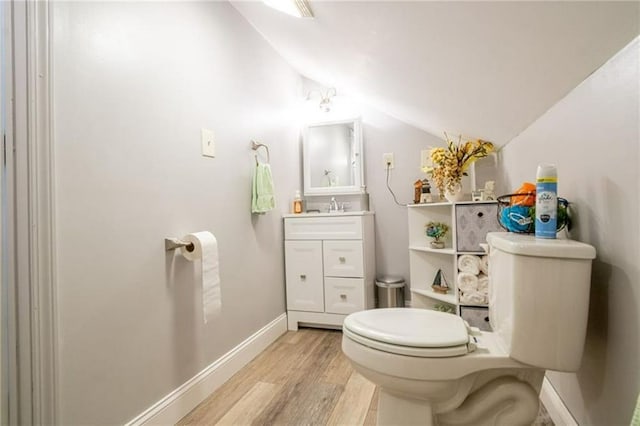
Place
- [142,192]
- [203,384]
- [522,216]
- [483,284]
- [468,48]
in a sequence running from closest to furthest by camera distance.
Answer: [468,48] → [522,216] → [142,192] → [203,384] → [483,284]

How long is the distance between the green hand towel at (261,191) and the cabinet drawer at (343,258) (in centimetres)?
56

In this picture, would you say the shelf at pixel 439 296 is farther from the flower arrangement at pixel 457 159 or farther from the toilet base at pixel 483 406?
the toilet base at pixel 483 406

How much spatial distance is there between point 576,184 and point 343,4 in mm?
939

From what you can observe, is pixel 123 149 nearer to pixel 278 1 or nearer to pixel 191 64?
pixel 191 64

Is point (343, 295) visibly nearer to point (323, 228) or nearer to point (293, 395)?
point (323, 228)

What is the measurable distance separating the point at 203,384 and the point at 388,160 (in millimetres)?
1945

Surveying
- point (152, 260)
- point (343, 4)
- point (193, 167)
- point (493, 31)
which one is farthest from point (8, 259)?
point (493, 31)

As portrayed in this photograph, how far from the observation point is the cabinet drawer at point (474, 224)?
1708 mm

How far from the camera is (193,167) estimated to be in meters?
1.39

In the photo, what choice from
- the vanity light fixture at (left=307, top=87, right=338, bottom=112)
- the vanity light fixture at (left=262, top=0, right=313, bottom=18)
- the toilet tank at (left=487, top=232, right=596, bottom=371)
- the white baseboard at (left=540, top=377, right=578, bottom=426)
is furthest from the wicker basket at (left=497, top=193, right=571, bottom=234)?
the vanity light fixture at (left=307, top=87, right=338, bottom=112)

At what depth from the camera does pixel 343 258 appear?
83.6 inches

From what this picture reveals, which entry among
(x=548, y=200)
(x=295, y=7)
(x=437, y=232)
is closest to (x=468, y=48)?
(x=548, y=200)

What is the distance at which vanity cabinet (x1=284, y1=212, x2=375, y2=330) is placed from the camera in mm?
2102

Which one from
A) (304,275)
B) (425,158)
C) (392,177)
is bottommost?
(304,275)
